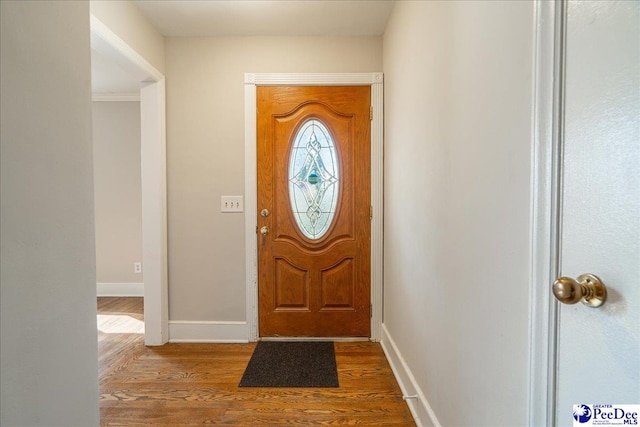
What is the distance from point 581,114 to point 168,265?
2652 millimetres

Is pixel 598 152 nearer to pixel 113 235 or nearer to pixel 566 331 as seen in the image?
pixel 566 331

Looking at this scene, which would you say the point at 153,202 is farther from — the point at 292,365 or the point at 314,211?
the point at 292,365

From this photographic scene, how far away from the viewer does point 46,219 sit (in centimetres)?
82

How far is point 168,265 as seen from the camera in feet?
8.30

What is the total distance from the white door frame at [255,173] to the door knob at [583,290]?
1.87 m

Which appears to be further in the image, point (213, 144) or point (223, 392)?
point (213, 144)

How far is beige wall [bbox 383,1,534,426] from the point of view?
0.83m

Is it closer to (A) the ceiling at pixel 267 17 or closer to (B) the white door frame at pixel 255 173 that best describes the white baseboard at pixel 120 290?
(B) the white door frame at pixel 255 173

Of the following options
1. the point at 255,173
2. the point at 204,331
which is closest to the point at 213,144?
the point at 255,173

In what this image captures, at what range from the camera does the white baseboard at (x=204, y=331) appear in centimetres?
254

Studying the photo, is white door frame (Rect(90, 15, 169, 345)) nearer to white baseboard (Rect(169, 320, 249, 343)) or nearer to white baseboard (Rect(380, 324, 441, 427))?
white baseboard (Rect(169, 320, 249, 343))

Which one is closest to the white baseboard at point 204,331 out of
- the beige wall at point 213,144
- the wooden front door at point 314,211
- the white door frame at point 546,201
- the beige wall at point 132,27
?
the beige wall at point 213,144

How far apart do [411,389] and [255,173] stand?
181 centimetres

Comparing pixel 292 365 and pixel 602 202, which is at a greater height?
pixel 602 202
